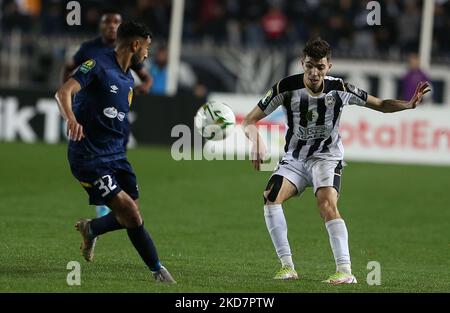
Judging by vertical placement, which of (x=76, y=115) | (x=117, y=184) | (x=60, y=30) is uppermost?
(x=60, y=30)

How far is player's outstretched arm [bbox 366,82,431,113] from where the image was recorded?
30.7ft

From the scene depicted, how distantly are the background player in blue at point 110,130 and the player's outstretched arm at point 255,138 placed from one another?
1105 millimetres

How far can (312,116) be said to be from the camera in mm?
9531

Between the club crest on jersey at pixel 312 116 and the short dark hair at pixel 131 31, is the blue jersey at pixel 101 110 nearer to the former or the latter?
the short dark hair at pixel 131 31

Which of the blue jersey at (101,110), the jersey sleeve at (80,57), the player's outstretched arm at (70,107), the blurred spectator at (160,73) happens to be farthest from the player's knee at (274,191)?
the blurred spectator at (160,73)

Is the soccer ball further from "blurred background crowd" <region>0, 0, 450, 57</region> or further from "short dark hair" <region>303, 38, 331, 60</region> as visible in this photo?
"blurred background crowd" <region>0, 0, 450, 57</region>

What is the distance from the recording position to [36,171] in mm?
18734

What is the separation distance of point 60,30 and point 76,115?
20834mm

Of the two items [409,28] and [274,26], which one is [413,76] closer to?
[409,28]

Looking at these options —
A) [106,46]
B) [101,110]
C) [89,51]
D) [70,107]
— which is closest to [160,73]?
[89,51]

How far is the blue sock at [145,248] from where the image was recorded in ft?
28.7

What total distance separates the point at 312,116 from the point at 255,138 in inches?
23.2

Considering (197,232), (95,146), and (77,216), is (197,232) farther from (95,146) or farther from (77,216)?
(95,146)
